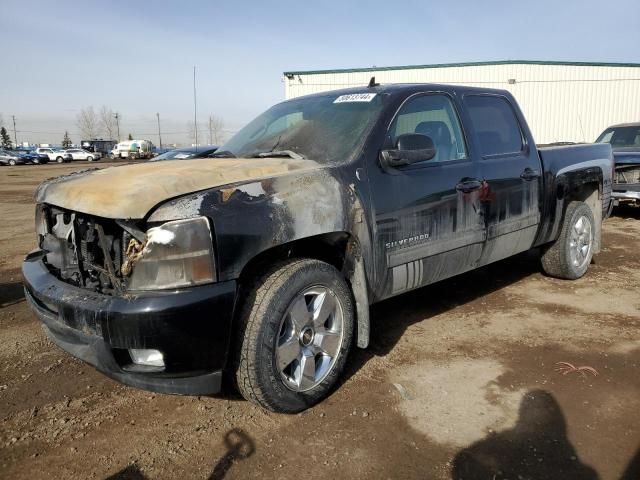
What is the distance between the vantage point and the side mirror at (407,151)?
3.13 m

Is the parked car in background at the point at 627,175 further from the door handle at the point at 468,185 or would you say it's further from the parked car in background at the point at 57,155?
the parked car in background at the point at 57,155

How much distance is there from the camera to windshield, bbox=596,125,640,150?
10211mm

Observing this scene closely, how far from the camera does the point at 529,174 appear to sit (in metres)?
4.31

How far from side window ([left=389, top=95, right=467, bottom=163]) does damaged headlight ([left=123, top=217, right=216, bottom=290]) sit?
5.84 ft

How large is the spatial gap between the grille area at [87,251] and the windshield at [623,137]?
10334mm

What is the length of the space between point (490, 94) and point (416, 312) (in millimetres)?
1951

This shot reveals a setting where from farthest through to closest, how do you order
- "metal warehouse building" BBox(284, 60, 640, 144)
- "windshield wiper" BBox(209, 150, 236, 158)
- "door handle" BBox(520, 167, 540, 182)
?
"metal warehouse building" BBox(284, 60, 640, 144) < "door handle" BBox(520, 167, 540, 182) < "windshield wiper" BBox(209, 150, 236, 158)

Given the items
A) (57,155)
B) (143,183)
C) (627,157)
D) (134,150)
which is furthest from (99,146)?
(143,183)

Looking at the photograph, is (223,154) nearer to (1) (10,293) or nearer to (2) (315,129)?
(2) (315,129)

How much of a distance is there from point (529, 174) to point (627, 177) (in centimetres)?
601

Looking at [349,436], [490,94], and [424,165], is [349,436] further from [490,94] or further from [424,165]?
[490,94]

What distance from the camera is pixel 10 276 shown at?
18.5 ft

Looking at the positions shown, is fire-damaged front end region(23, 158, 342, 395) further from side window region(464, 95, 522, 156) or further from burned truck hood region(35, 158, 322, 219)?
side window region(464, 95, 522, 156)

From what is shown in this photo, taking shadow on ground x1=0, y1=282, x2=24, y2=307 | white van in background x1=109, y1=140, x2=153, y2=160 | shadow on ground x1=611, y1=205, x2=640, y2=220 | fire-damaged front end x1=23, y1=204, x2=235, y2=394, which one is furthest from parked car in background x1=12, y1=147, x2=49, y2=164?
fire-damaged front end x1=23, y1=204, x2=235, y2=394
